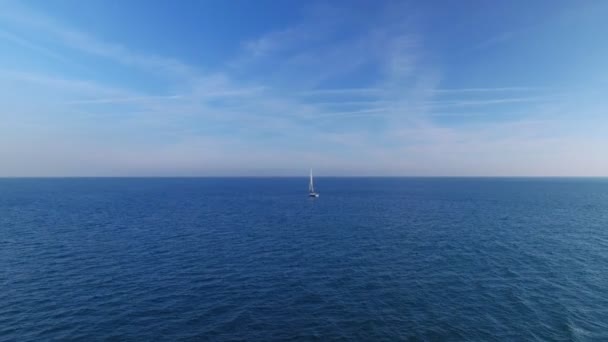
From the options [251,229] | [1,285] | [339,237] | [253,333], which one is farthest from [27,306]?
[339,237]

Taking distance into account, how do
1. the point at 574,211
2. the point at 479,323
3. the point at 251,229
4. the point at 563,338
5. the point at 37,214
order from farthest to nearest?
the point at 574,211 < the point at 37,214 < the point at 251,229 < the point at 479,323 < the point at 563,338

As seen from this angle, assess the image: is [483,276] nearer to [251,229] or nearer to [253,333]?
[253,333]

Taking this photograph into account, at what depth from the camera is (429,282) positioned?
40844 mm

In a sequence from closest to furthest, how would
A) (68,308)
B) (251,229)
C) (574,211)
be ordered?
(68,308), (251,229), (574,211)

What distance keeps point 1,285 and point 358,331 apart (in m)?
46.8

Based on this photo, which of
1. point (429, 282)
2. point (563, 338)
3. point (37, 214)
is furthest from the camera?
point (37, 214)

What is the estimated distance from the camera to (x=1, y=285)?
125 feet

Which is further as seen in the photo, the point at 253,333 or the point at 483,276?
the point at 483,276

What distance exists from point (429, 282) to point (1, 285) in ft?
192

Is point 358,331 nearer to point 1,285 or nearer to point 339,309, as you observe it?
point 339,309

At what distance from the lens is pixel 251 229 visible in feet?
249

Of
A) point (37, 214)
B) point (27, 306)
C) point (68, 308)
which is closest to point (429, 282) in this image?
point (68, 308)

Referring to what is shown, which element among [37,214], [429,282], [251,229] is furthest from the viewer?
[37,214]

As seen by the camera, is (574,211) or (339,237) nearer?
(339,237)
